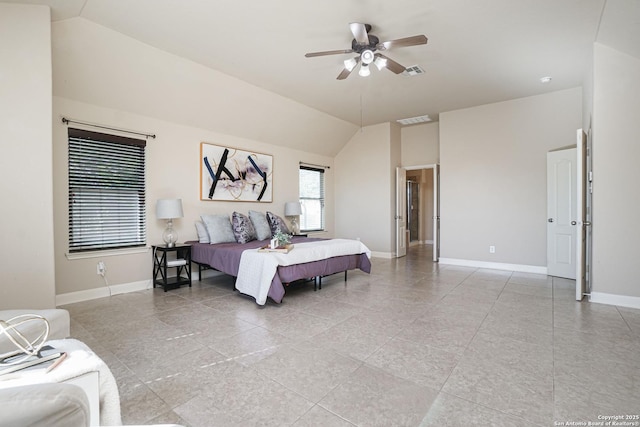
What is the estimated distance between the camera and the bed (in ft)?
11.3

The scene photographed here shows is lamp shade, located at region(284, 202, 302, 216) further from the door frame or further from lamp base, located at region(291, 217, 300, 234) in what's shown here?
the door frame

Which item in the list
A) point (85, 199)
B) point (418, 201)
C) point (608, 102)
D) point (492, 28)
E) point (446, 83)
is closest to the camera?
point (492, 28)

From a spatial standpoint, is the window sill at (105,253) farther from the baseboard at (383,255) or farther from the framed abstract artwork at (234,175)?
the baseboard at (383,255)

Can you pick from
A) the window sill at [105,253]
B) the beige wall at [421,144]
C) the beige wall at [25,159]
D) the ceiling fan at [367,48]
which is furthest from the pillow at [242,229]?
the beige wall at [421,144]

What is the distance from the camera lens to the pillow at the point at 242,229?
483 cm

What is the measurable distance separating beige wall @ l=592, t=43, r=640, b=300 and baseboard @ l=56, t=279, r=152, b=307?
5904 mm

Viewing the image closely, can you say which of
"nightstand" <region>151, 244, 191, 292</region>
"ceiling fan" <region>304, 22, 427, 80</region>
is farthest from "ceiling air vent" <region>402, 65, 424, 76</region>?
"nightstand" <region>151, 244, 191, 292</region>

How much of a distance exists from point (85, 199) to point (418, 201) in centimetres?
866

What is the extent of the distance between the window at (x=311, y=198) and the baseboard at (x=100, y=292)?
3564 mm

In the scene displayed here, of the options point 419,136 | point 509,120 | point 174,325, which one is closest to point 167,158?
point 174,325

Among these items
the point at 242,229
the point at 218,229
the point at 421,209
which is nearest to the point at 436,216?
the point at 421,209

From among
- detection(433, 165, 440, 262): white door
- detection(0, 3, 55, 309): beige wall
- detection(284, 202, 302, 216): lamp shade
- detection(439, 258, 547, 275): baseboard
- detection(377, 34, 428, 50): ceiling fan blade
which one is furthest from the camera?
detection(433, 165, 440, 262): white door

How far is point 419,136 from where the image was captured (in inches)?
280

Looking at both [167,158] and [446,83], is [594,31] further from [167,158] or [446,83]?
[167,158]
